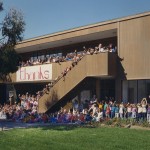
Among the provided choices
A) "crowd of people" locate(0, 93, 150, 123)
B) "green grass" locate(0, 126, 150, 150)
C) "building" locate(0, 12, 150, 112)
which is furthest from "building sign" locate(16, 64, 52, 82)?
"green grass" locate(0, 126, 150, 150)

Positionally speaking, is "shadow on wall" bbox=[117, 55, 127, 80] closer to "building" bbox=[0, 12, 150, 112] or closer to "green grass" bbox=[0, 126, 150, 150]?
"building" bbox=[0, 12, 150, 112]

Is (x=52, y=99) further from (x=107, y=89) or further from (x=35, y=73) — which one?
(x=35, y=73)

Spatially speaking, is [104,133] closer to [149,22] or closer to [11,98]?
[149,22]

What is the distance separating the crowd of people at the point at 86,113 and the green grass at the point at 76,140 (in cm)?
506

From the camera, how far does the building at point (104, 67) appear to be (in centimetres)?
2952

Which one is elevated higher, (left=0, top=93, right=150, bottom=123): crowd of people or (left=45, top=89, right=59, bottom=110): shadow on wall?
(left=45, top=89, right=59, bottom=110): shadow on wall

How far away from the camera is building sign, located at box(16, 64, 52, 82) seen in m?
36.9

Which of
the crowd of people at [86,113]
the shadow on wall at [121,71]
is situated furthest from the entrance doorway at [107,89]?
the shadow on wall at [121,71]

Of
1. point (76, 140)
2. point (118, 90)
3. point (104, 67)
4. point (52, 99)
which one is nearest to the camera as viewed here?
point (76, 140)

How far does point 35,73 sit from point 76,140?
66.1 feet

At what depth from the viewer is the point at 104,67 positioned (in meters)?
30.1

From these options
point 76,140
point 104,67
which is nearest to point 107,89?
point 104,67

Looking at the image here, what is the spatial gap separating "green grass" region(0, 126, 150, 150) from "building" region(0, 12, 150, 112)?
26.6ft

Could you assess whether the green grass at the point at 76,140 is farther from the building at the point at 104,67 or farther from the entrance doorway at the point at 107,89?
the entrance doorway at the point at 107,89
